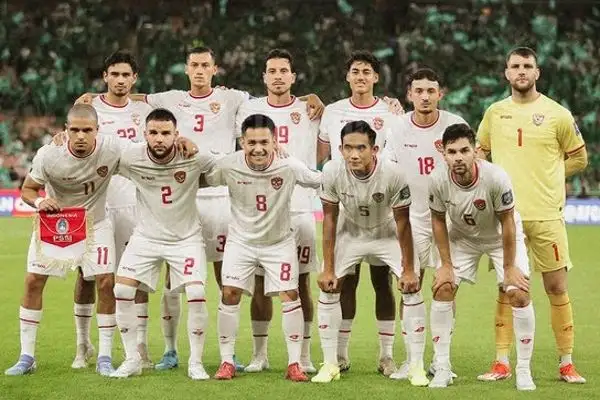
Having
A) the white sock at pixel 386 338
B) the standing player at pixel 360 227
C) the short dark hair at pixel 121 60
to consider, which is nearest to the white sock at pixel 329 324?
the standing player at pixel 360 227

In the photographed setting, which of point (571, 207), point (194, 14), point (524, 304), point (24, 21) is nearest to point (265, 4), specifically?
point (194, 14)

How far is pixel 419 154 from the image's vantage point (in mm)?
7477

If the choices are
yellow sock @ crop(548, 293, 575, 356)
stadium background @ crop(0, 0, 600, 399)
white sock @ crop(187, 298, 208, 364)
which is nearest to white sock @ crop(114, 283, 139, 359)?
white sock @ crop(187, 298, 208, 364)

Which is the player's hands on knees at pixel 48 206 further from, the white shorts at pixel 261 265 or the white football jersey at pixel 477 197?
the white football jersey at pixel 477 197

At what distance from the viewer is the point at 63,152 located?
7.27 m

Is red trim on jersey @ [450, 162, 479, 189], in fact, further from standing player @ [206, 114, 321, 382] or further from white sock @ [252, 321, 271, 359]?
white sock @ [252, 321, 271, 359]

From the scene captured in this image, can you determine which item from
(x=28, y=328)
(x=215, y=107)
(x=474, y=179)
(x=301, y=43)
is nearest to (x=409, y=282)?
(x=474, y=179)

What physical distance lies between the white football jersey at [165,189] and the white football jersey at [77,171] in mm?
107

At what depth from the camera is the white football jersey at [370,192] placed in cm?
703

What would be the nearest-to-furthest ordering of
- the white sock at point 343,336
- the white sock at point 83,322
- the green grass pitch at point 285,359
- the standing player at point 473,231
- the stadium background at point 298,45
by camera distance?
1. the green grass pitch at point 285,359
2. the standing player at point 473,231
3. the white sock at point 343,336
4. the white sock at point 83,322
5. the stadium background at point 298,45

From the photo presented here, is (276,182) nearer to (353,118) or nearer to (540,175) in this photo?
(353,118)

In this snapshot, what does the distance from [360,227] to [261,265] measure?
2.18ft

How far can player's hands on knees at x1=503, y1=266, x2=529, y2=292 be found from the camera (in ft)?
22.4

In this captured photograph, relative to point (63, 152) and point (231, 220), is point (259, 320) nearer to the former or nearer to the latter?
point (231, 220)
